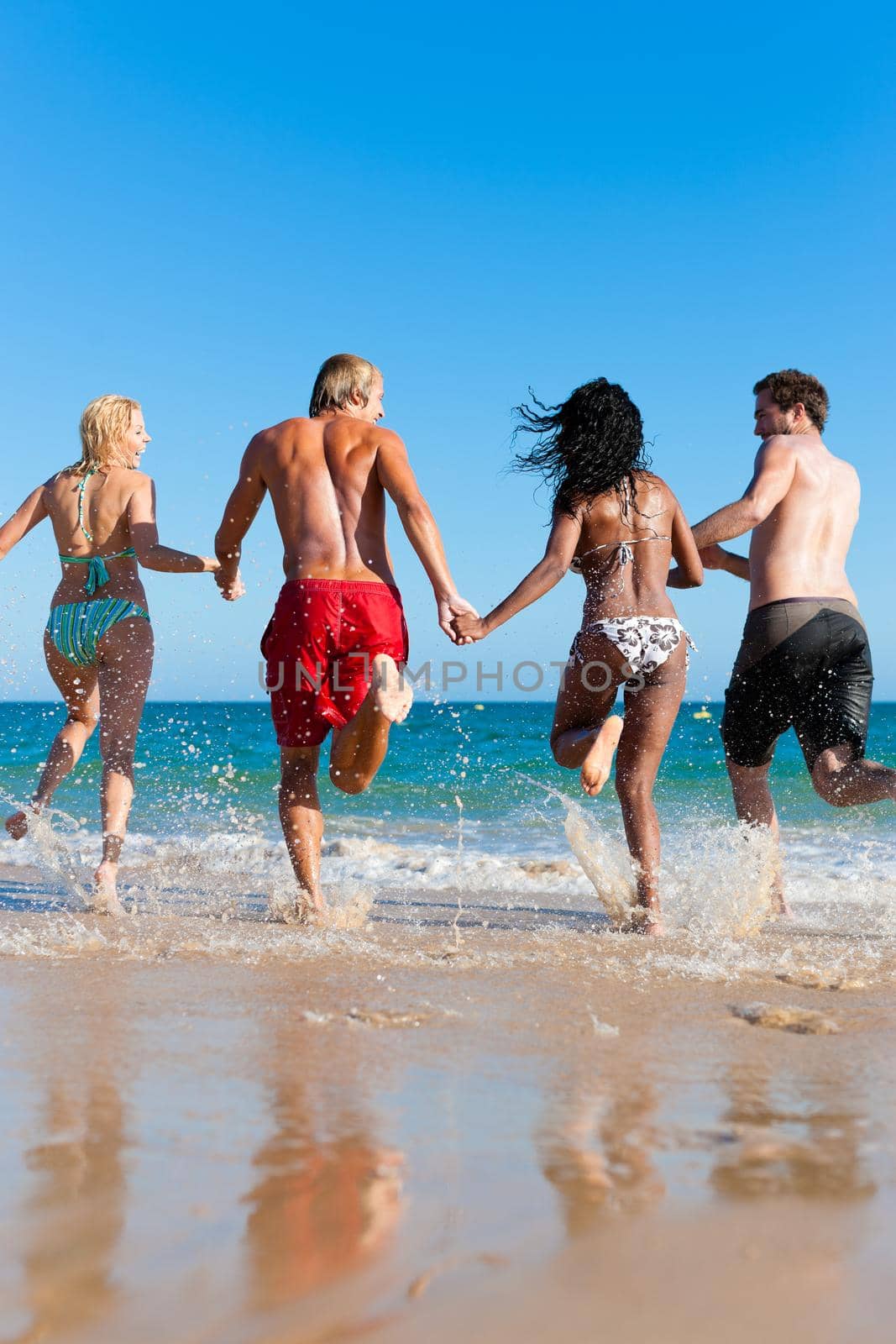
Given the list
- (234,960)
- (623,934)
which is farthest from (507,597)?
(234,960)

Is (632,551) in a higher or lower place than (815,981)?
higher

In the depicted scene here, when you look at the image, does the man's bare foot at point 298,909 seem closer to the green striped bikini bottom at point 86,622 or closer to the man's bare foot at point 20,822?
the man's bare foot at point 20,822

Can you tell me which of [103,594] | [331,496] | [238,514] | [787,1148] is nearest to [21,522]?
[103,594]

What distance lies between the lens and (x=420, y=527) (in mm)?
3855

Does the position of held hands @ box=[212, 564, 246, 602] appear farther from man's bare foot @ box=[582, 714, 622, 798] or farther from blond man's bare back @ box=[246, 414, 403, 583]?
man's bare foot @ box=[582, 714, 622, 798]

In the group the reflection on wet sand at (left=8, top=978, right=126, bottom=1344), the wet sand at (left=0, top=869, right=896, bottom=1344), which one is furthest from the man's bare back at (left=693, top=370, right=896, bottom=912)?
the reflection on wet sand at (left=8, top=978, right=126, bottom=1344)

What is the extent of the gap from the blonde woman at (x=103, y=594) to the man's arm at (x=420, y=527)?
79 centimetres

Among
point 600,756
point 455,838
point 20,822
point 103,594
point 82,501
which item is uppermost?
point 82,501

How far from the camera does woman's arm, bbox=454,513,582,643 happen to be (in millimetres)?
3887

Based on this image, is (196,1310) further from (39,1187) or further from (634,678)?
(634,678)

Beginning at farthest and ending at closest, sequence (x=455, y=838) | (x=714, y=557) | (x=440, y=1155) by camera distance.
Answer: (x=455, y=838) → (x=714, y=557) → (x=440, y=1155)

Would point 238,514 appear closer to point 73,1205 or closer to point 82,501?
point 82,501

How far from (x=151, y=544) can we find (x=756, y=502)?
2.34 meters

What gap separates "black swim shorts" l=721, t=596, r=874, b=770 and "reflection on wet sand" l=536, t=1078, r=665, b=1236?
2427 millimetres
